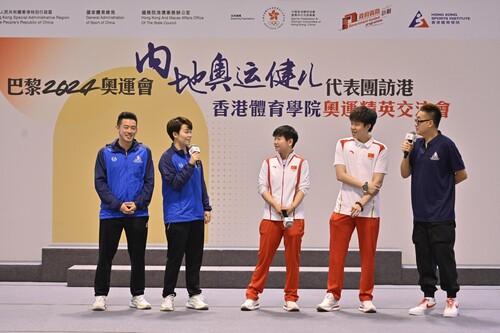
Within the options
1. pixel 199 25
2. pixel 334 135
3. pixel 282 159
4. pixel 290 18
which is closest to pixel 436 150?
pixel 282 159

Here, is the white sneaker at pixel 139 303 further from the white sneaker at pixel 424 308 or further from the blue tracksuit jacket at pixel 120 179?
the white sneaker at pixel 424 308

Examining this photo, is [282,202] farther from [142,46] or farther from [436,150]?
[142,46]

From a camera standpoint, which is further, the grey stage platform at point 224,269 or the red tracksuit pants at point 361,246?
the grey stage platform at point 224,269

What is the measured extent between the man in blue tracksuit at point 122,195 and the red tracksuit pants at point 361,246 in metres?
1.30

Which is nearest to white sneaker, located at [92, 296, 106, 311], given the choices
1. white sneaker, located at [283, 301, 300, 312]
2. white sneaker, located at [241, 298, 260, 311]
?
white sneaker, located at [241, 298, 260, 311]

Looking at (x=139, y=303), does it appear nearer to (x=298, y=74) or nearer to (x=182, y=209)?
(x=182, y=209)

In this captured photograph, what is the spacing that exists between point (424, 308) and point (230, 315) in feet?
4.32

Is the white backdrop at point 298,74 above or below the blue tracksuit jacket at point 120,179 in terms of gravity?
above

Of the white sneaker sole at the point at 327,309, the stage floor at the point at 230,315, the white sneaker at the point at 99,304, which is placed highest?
the white sneaker at the point at 99,304

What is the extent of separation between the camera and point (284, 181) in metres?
4.84

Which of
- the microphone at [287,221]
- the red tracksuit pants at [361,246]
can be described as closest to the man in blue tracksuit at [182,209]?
the microphone at [287,221]

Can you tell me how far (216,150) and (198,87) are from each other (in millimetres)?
607

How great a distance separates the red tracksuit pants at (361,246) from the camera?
4.79 m

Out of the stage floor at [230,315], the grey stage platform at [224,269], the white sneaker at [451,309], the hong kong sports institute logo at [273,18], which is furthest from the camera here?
the hong kong sports institute logo at [273,18]
